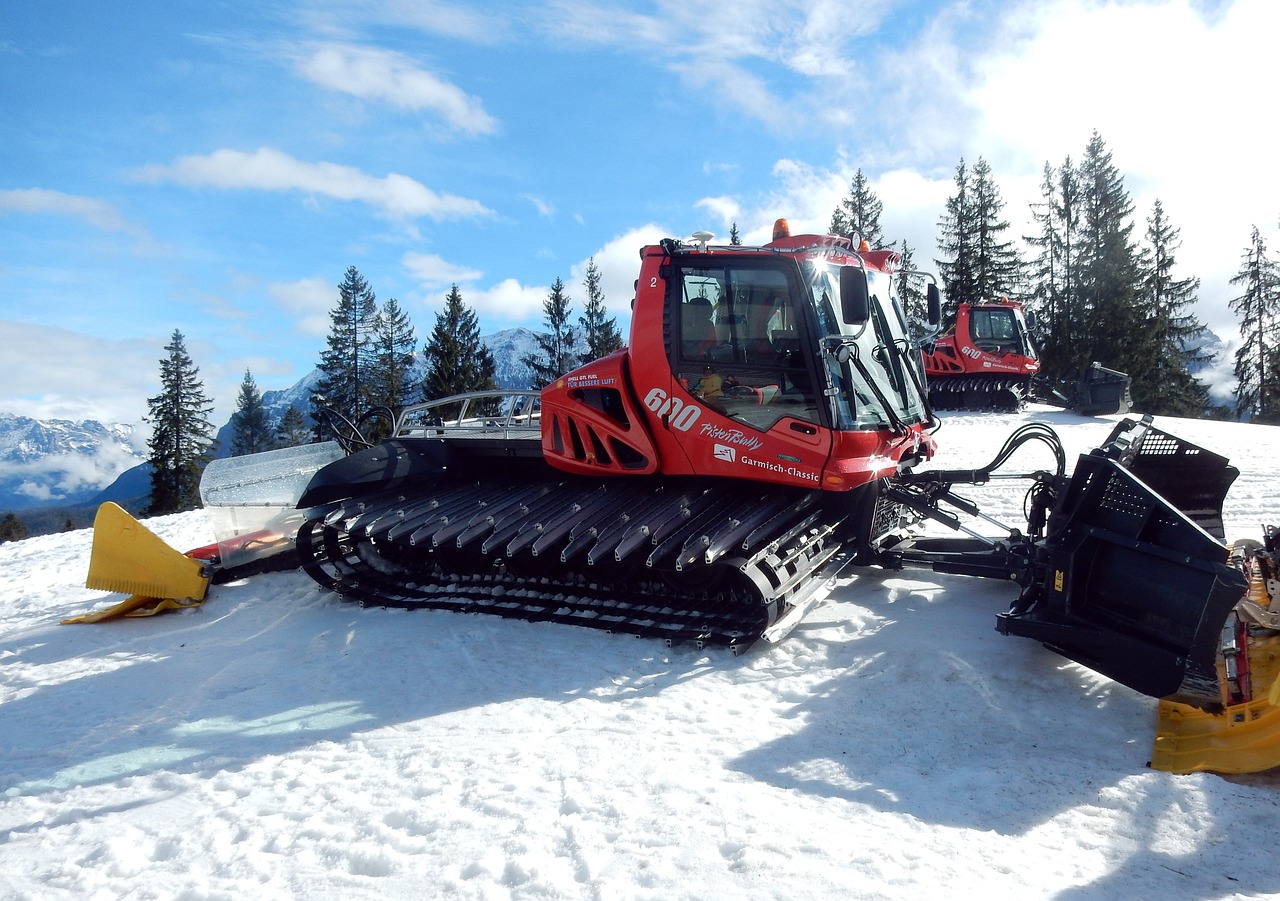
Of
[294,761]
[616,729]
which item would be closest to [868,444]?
[616,729]

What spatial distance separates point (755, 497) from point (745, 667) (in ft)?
4.94

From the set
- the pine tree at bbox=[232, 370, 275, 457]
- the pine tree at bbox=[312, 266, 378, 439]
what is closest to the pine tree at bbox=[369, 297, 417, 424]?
the pine tree at bbox=[312, 266, 378, 439]

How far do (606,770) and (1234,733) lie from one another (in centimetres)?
283

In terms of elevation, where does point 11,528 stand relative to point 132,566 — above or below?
below

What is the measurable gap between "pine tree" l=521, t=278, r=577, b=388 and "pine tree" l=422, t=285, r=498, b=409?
280 cm

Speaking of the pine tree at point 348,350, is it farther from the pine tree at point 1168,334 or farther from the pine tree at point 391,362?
the pine tree at point 1168,334

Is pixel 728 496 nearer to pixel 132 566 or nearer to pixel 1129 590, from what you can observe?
pixel 1129 590

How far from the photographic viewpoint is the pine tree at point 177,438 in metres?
35.7

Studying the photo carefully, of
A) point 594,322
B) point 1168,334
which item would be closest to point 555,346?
point 594,322

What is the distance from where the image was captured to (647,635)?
536 centimetres

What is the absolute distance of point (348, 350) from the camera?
44.2 metres

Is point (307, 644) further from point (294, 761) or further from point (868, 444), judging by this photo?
point (868, 444)

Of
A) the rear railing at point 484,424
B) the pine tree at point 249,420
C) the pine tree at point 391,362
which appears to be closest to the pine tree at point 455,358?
the pine tree at point 391,362

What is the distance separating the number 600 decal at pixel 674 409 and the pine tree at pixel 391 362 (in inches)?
1410
